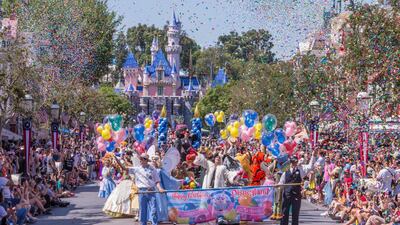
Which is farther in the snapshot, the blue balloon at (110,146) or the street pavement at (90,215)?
the blue balloon at (110,146)

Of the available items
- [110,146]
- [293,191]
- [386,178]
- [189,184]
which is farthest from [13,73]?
[293,191]

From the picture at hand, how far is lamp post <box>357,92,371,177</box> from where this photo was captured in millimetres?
29819

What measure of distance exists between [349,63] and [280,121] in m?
29.3

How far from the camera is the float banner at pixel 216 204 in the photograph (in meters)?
20.7

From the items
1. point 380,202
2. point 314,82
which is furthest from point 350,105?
point 380,202

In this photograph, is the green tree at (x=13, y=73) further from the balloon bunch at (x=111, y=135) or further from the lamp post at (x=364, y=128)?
the lamp post at (x=364, y=128)

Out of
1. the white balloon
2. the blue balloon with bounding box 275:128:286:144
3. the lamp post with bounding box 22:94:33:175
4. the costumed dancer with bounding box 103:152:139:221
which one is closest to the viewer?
the white balloon

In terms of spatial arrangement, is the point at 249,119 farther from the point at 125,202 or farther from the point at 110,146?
the point at 125,202

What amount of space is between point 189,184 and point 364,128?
10215 mm

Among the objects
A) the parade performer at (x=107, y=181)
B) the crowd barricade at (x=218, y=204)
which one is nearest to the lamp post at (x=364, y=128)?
the parade performer at (x=107, y=181)

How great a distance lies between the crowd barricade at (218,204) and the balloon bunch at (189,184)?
3.01m

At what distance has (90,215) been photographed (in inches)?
1042

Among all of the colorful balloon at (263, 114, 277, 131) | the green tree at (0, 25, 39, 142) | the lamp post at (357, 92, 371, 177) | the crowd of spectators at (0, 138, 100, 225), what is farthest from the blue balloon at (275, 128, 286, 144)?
the green tree at (0, 25, 39, 142)

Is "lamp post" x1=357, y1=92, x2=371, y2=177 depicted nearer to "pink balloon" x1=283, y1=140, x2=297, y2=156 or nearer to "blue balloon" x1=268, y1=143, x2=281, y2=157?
"pink balloon" x1=283, y1=140, x2=297, y2=156
